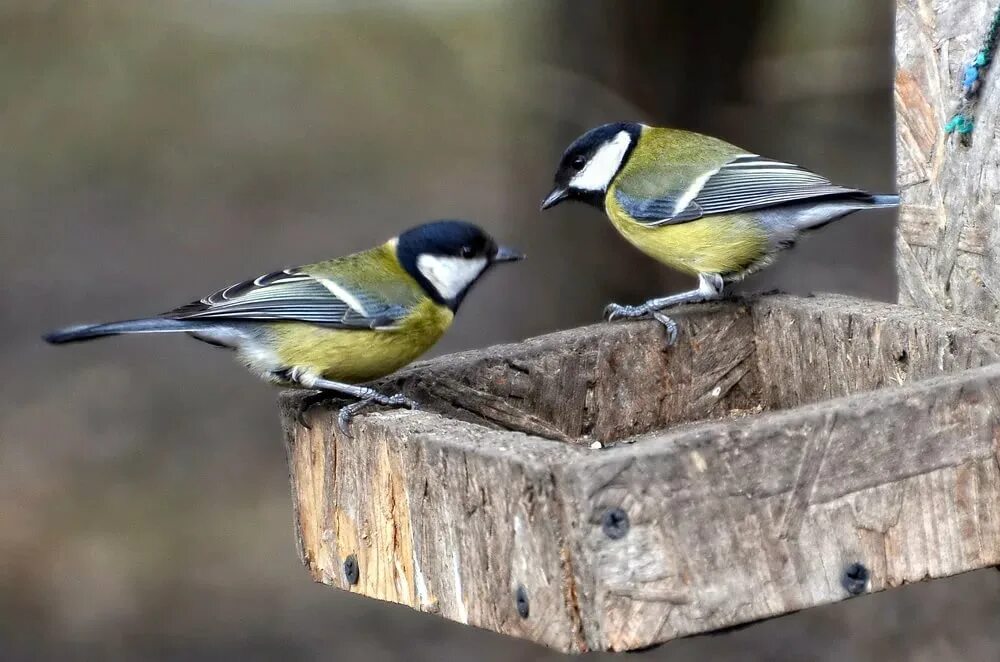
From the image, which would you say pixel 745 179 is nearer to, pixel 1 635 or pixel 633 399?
pixel 633 399

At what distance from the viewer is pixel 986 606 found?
5.68 metres

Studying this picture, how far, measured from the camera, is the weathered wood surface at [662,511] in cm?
242

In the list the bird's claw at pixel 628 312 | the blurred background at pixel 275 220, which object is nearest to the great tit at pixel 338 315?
the bird's claw at pixel 628 312

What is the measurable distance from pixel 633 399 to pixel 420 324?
0.68m

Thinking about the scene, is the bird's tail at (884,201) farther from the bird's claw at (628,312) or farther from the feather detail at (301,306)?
the feather detail at (301,306)

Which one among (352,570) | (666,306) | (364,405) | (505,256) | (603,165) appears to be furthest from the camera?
(603,165)

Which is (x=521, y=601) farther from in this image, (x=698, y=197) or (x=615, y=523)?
(x=698, y=197)

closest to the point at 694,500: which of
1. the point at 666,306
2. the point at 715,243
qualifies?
the point at 666,306

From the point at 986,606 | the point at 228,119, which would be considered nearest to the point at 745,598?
the point at 986,606

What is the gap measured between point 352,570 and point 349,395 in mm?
536

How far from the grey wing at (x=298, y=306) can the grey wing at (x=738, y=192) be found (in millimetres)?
1192

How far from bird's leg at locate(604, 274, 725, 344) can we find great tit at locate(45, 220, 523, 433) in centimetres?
51

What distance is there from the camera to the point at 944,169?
3.75 meters

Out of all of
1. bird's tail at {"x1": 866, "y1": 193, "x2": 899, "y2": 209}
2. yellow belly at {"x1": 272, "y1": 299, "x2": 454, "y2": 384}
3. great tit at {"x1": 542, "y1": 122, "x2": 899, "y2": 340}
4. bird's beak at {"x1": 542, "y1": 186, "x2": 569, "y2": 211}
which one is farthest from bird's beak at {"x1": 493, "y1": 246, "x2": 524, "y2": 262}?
bird's tail at {"x1": 866, "y1": 193, "x2": 899, "y2": 209}
